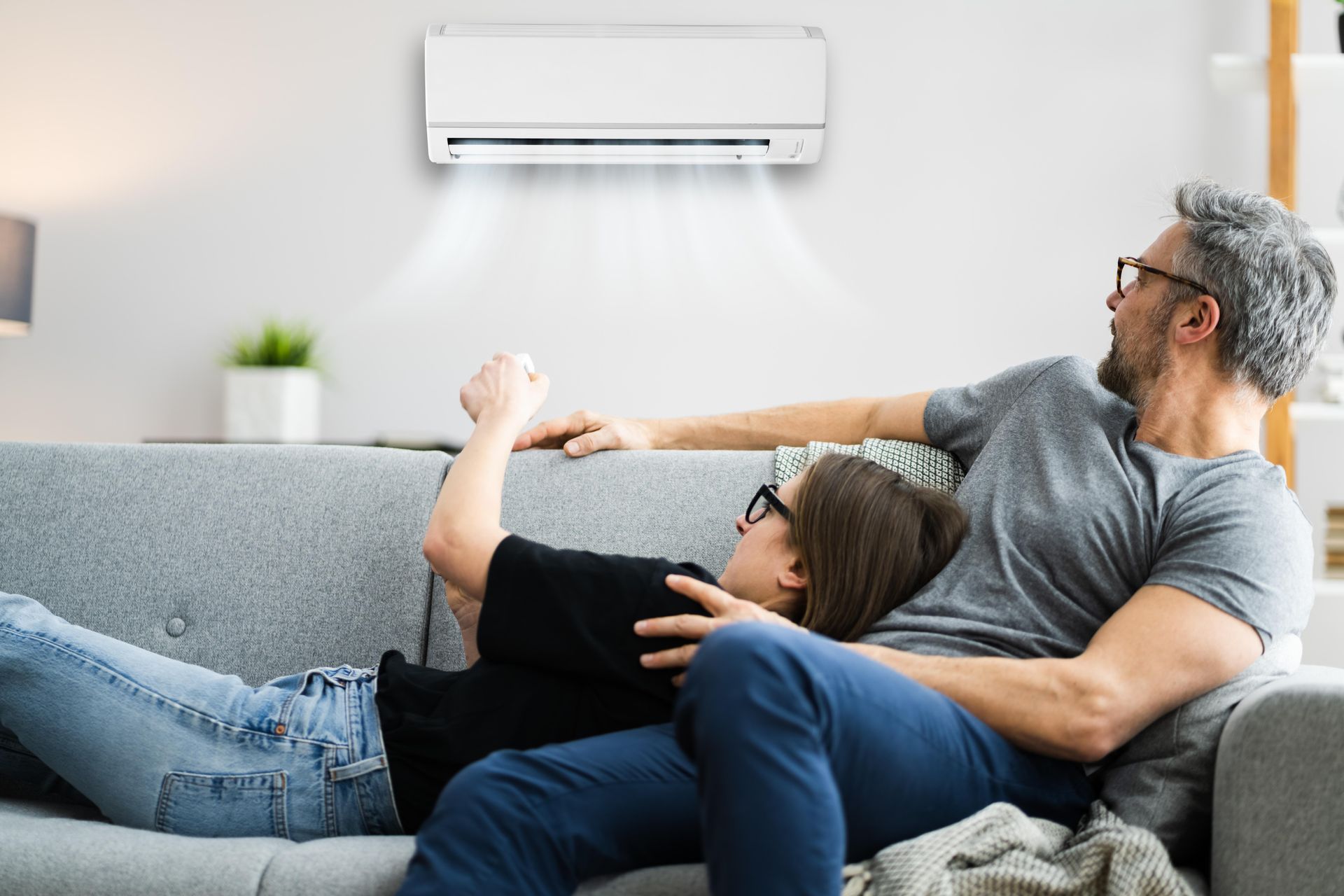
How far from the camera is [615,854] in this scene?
1.03 meters

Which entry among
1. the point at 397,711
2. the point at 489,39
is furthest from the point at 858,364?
the point at 397,711

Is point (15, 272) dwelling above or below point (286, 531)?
above

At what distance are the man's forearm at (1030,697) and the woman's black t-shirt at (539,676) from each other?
0.23 metres

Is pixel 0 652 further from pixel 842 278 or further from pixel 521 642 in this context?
pixel 842 278

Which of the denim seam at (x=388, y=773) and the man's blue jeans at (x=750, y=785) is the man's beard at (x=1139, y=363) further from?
the denim seam at (x=388, y=773)

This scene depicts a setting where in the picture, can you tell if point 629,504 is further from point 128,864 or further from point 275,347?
point 275,347

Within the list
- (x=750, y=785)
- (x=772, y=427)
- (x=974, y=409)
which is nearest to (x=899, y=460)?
(x=974, y=409)

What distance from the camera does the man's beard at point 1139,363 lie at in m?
1.44

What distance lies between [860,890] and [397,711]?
1.76ft

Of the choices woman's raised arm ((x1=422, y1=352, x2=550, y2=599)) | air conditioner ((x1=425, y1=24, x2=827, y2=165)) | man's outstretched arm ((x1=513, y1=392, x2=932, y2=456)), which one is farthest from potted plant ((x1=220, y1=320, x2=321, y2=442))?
woman's raised arm ((x1=422, y1=352, x2=550, y2=599))

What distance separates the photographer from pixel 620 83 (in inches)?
122

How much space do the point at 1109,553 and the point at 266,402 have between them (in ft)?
8.00

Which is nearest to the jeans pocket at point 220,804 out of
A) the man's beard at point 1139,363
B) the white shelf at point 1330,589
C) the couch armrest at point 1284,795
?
the couch armrest at point 1284,795

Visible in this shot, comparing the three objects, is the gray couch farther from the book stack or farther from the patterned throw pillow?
the book stack
